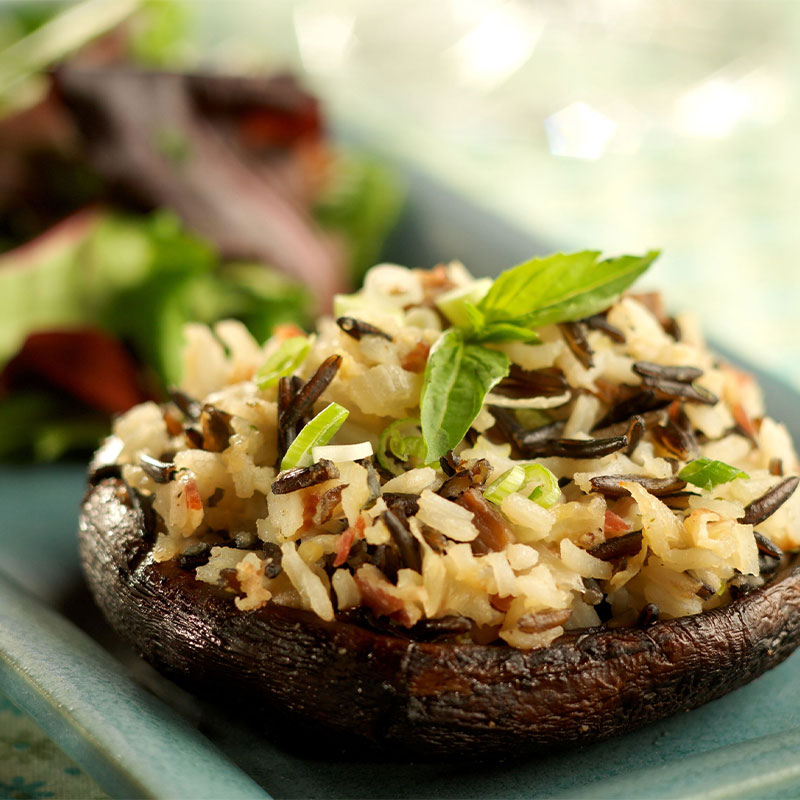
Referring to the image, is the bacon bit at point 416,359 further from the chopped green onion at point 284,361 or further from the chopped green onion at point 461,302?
the chopped green onion at point 284,361

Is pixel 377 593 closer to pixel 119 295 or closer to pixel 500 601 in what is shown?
pixel 500 601

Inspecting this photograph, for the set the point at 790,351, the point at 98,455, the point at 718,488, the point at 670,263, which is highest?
the point at 98,455

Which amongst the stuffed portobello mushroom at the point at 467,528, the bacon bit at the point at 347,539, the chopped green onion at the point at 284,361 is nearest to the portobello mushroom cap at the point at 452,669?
the stuffed portobello mushroom at the point at 467,528

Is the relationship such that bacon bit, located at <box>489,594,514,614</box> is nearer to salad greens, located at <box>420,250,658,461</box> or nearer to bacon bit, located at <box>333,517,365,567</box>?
bacon bit, located at <box>333,517,365,567</box>

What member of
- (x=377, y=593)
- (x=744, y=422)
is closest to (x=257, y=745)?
(x=377, y=593)

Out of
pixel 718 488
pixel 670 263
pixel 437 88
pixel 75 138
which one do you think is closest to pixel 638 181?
pixel 670 263

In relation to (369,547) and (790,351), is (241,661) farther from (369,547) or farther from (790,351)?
(790,351)
